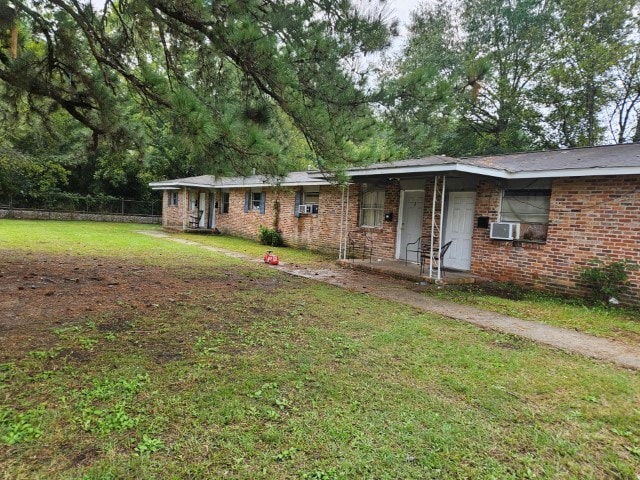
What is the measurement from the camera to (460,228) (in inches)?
365

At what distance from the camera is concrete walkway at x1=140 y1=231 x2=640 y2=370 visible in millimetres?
4371

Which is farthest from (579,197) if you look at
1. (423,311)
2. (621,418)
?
(621,418)

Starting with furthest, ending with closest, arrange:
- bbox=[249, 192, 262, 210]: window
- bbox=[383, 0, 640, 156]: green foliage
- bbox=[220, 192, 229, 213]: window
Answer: bbox=[220, 192, 229, 213]: window → bbox=[249, 192, 262, 210]: window → bbox=[383, 0, 640, 156]: green foliage

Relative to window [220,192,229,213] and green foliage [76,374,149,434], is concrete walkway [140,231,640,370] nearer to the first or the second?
green foliage [76,374,149,434]

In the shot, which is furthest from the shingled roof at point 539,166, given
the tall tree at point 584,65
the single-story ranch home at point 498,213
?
the tall tree at point 584,65

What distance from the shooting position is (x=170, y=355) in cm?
367

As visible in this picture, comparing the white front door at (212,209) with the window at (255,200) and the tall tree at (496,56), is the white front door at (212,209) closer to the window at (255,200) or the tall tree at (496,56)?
the window at (255,200)

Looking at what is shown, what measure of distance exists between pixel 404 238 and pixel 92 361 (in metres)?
8.33

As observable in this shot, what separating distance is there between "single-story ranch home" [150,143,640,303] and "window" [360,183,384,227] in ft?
0.10

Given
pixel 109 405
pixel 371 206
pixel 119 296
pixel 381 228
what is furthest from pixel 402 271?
pixel 109 405

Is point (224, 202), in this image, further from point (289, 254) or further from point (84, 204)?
point (84, 204)

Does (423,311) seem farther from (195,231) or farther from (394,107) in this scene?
(195,231)

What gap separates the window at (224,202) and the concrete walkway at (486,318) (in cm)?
1067

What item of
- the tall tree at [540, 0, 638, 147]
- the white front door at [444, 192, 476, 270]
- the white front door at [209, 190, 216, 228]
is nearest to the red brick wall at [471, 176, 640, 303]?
the white front door at [444, 192, 476, 270]
